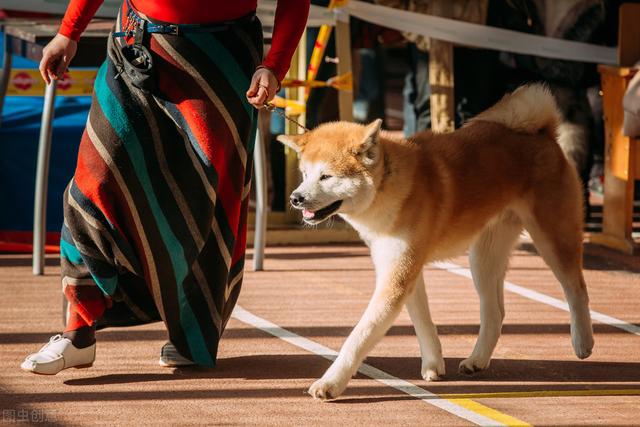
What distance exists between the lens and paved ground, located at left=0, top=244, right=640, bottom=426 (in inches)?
177

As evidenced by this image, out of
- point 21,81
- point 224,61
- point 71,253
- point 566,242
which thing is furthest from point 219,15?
point 21,81

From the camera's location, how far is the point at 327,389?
4609 millimetres

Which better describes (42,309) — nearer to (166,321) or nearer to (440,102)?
(166,321)

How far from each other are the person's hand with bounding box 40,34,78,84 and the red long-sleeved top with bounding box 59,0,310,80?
30mm

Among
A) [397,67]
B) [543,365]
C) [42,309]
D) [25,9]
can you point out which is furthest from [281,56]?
[397,67]

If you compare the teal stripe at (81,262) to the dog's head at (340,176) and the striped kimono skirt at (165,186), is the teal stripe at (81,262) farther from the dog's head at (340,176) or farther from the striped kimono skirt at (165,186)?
the dog's head at (340,176)

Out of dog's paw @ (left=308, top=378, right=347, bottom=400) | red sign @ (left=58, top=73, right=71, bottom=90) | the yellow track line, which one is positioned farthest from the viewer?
red sign @ (left=58, top=73, right=71, bottom=90)

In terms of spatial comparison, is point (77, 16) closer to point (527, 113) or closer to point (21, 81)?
point (527, 113)

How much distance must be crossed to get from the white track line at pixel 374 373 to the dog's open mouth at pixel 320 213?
2.36 ft

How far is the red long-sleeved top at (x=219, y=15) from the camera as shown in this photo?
473cm

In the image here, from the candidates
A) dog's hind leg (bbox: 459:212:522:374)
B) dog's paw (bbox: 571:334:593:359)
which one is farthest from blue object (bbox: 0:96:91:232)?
dog's paw (bbox: 571:334:593:359)

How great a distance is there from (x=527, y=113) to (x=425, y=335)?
1.03m

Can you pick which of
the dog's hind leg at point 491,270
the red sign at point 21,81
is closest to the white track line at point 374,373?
the dog's hind leg at point 491,270

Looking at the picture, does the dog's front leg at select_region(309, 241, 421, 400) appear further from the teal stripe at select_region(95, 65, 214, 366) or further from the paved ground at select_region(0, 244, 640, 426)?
the teal stripe at select_region(95, 65, 214, 366)
